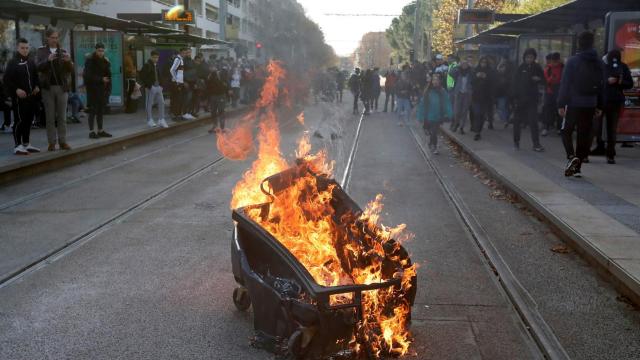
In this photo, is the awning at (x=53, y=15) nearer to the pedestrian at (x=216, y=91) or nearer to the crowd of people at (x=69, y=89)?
the crowd of people at (x=69, y=89)

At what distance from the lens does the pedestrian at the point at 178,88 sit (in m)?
19.9

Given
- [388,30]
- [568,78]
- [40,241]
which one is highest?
[388,30]

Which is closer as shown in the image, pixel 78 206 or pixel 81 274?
pixel 81 274

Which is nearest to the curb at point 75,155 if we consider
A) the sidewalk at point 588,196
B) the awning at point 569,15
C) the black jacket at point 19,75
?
the black jacket at point 19,75

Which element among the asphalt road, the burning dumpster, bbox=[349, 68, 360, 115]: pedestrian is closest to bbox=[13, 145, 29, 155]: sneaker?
the asphalt road

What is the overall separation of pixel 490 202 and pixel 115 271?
5.42 metres

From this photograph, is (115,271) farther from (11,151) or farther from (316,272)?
(11,151)

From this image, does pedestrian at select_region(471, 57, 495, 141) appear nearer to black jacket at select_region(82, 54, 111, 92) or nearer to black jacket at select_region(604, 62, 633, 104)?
black jacket at select_region(604, 62, 633, 104)

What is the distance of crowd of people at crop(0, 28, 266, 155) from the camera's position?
11.1 metres

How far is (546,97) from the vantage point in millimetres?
16797

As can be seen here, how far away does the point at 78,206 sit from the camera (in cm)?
837

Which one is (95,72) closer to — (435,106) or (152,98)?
(152,98)

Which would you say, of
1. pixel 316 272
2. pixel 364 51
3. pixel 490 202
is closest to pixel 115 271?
pixel 316 272

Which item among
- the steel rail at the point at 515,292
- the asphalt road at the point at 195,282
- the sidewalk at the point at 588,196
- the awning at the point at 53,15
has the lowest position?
the asphalt road at the point at 195,282
